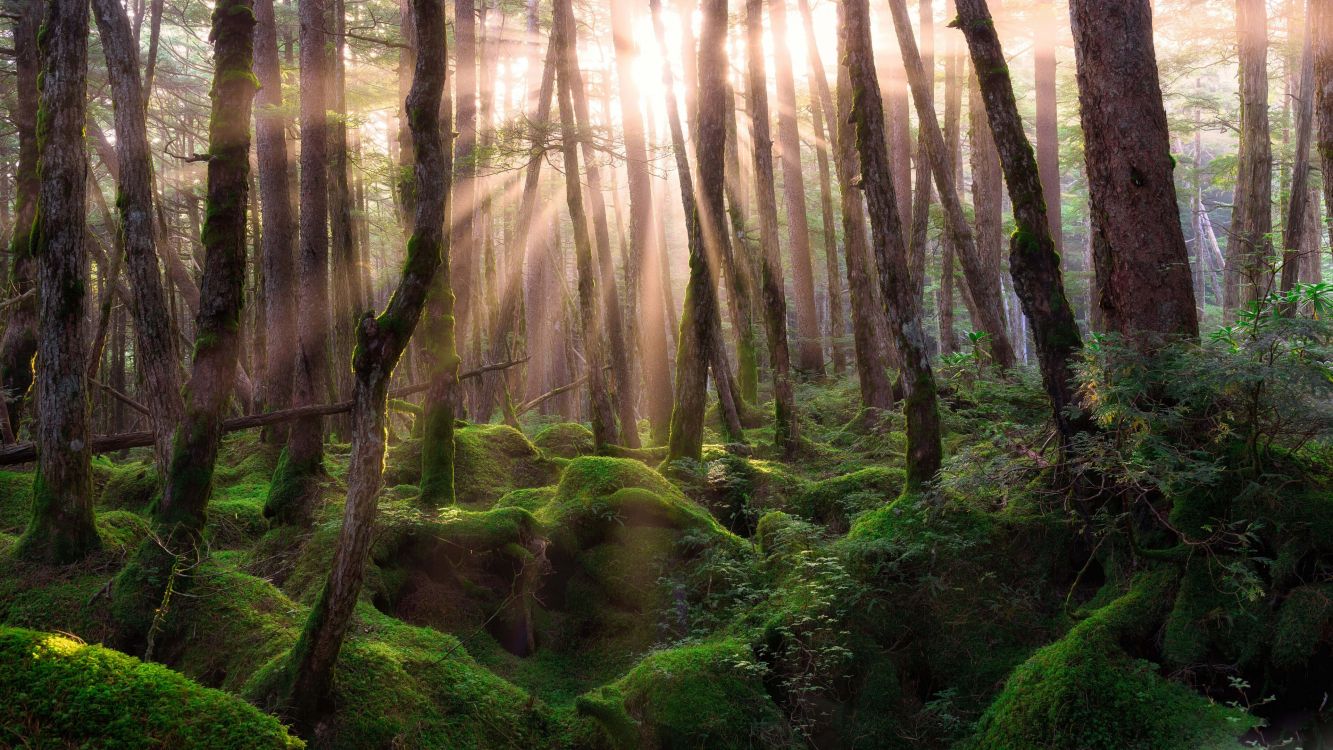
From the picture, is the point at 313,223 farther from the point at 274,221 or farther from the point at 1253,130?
the point at 1253,130

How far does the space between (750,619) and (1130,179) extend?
4518 mm

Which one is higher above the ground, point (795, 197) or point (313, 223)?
point (795, 197)

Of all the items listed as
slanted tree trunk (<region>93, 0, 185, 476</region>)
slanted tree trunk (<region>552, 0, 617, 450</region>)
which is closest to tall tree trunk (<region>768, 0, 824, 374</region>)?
slanted tree trunk (<region>552, 0, 617, 450</region>)

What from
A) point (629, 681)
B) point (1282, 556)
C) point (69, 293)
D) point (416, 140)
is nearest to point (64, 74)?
point (69, 293)

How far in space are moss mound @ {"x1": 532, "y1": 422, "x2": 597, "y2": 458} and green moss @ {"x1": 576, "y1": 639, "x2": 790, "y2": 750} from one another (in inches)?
294

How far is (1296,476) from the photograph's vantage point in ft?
16.9

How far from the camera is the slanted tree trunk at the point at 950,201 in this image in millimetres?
12367

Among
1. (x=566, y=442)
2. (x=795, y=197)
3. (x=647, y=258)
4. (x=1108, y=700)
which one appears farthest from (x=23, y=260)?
(x=795, y=197)

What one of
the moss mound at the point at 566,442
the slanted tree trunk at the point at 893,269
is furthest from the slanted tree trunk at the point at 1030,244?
the moss mound at the point at 566,442

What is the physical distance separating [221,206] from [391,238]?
22948mm

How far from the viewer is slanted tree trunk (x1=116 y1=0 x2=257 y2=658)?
6.36 metres

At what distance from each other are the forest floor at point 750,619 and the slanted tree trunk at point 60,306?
1.22ft

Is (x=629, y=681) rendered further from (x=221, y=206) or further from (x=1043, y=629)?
(x=221, y=206)

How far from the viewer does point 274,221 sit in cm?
1184
